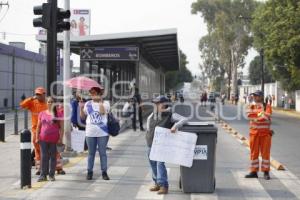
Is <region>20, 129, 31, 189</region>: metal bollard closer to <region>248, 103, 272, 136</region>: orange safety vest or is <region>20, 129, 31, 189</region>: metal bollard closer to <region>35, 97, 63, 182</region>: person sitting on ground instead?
<region>35, 97, 63, 182</region>: person sitting on ground

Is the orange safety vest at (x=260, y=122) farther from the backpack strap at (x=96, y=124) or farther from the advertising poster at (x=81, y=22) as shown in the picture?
the advertising poster at (x=81, y=22)

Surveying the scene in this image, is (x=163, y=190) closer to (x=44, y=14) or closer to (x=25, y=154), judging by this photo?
(x=25, y=154)

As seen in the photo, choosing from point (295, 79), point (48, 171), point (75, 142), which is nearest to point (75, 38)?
point (75, 142)

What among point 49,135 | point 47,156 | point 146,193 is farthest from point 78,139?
point 146,193

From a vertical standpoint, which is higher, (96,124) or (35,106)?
(35,106)

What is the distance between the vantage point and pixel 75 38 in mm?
27203

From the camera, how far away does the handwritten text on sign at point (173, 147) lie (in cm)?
914

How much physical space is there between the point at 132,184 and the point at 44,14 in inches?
159

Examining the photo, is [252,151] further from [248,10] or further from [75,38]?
[248,10]

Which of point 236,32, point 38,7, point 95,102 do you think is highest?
point 236,32

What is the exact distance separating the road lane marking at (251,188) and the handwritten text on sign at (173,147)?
1.13m

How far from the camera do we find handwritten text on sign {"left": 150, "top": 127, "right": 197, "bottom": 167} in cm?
914

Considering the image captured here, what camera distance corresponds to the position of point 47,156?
1024cm

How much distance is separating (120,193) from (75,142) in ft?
14.7
